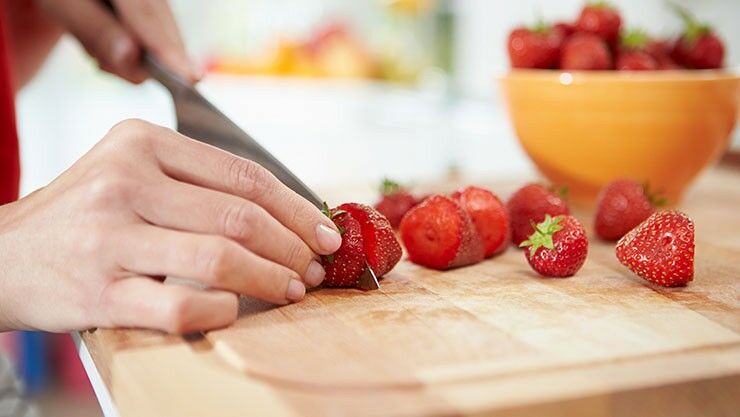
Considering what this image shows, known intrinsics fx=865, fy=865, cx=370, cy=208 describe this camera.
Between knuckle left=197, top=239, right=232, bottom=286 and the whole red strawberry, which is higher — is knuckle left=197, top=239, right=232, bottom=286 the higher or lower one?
the lower one

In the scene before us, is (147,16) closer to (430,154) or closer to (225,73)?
(430,154)

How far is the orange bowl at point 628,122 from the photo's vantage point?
4.05 feet

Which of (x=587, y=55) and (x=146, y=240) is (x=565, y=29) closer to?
(x=587, y=55)

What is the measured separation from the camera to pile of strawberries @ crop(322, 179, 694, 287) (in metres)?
0.83

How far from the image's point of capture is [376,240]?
85 cm

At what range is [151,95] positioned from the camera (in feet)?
11.6

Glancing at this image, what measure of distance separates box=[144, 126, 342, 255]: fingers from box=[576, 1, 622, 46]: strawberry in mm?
696

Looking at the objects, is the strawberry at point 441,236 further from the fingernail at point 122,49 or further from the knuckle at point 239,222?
the fingernail at point 122,49

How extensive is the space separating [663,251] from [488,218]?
204 mm

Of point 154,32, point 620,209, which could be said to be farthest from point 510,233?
point 154,32

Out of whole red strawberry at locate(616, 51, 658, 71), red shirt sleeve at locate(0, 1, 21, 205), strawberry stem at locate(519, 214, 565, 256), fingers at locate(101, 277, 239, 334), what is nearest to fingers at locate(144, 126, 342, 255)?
fingers at locate(101, 277, 239, 334)

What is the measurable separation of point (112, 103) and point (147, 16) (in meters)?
2.31

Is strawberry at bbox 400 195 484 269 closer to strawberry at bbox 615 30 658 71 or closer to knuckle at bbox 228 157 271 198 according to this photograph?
knuckle at bbox 228 157 271 198

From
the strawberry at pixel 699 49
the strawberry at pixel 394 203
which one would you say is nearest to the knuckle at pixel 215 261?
the strawberry at pixel 394 203
